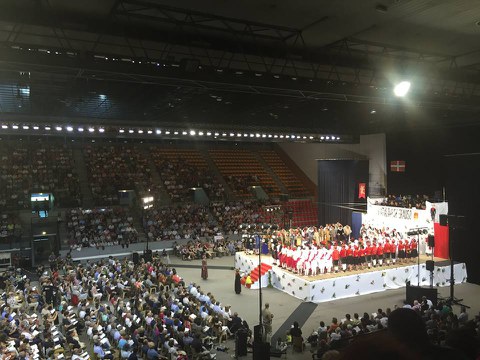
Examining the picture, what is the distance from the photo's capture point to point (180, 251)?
24.8 meters

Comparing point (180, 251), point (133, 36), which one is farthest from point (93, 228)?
point (133, 36)

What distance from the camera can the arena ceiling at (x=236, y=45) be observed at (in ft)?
27.9

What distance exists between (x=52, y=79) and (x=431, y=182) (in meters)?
18.7

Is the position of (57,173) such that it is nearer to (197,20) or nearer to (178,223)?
(178,223)

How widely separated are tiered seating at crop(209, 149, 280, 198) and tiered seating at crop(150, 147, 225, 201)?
1263 mm

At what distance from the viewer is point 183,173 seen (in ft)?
108

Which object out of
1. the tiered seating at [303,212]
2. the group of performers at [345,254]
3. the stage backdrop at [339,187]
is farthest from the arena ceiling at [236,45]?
the tiered seating at [303,212]

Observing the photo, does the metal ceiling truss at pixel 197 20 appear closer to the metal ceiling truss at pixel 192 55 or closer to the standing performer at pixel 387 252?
the metal ceiling truss at pixel 192 55

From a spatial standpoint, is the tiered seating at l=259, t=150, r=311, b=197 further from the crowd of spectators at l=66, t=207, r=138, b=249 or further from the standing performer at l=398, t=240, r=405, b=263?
the standing performer at l=398, t=240, r=405, b=263

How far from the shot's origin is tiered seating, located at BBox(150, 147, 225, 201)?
31469mm

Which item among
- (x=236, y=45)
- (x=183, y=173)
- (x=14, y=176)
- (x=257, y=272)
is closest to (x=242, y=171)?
(x=183, y=173)

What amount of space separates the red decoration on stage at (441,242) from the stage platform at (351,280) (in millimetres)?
666

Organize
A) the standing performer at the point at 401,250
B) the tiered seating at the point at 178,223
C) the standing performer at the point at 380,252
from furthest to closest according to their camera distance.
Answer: the tiered seating at the point at 178,223 < the standing performer at the point at 401,250 < the standing performer at the point at 380,252

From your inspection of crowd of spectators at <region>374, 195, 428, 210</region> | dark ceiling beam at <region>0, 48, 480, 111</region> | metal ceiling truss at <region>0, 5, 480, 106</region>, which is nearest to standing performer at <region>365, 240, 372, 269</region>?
crowd of spectators at <region>374, 195, 428, 210</region>
